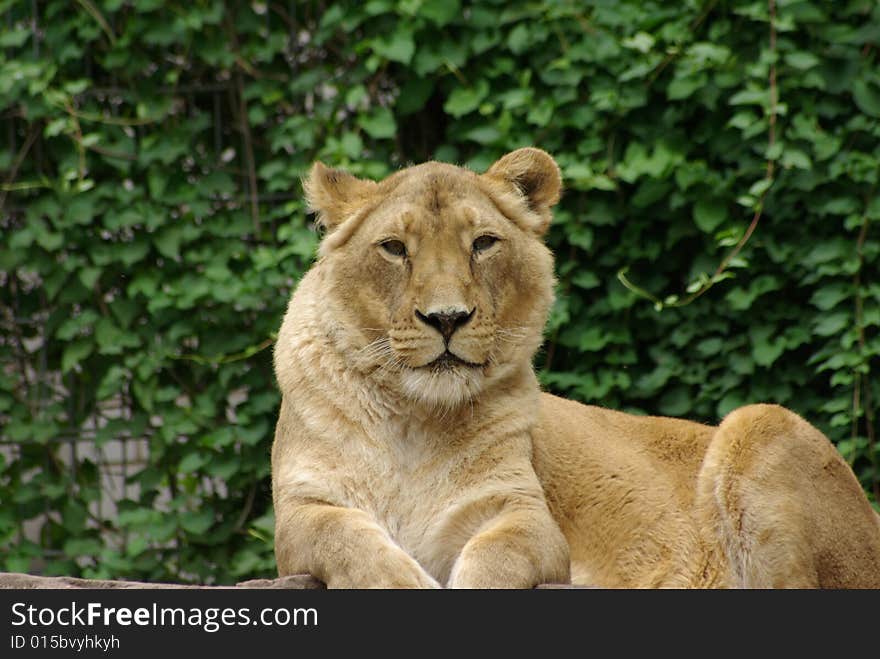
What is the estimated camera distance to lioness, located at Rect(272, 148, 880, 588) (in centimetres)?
322

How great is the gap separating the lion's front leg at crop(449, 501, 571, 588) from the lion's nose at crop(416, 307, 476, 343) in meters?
0.48

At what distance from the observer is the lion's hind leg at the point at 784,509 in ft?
11.9

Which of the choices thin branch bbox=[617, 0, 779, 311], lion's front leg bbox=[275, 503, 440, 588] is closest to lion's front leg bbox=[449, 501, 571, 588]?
lion's front leg bbox=[275, 503, 440, 588]

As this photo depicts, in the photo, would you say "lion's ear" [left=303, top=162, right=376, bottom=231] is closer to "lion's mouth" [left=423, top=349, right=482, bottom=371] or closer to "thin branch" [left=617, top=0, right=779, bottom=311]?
"lion's mouth" [left=423, top=349, right=482, bottom=371]

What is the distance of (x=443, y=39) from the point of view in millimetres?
5359

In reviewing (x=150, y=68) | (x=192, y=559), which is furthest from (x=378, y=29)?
(x=192, y=559)

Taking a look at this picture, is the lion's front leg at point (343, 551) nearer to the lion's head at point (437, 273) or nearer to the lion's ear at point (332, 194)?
the lion's head at point (437, 273)

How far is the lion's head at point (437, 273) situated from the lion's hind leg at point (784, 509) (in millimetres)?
773

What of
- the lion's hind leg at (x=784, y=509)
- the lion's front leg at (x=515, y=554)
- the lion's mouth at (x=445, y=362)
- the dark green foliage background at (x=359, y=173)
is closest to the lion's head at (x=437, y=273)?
the lion's mouth at (x=445, y=362)

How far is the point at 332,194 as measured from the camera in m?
3.58

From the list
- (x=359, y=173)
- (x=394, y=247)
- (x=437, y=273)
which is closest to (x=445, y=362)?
(x=437, y=273)

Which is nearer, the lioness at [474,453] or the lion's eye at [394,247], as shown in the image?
the lioness at [474,453]

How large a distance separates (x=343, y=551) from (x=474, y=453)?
1.66ft

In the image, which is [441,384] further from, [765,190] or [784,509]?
[765,190]
